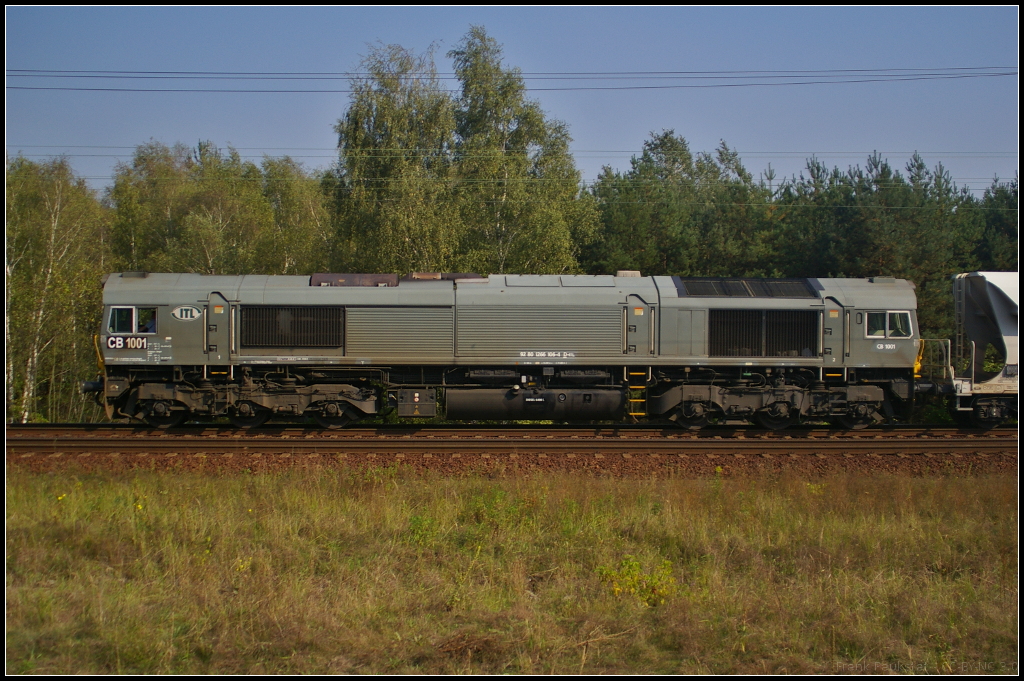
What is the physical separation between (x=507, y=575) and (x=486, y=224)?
63.7 ft

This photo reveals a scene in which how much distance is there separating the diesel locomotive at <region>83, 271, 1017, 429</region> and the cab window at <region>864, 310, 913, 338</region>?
3 centimetres

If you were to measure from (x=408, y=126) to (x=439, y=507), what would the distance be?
20.2 meters

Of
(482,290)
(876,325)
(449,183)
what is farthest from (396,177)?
(876,325)

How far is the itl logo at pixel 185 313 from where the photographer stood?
15375 mm

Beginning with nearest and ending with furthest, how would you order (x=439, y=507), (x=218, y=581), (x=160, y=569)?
(x=218, y=581), (x=160, y=569), (x=439, y=507)

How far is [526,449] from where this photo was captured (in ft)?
47.1

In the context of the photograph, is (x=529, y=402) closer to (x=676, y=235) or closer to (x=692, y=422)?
(x=692, y=422)

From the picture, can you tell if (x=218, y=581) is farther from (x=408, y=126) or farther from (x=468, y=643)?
(x=408, y=126)

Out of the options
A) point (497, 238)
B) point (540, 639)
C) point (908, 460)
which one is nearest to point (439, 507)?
point (540, 639)

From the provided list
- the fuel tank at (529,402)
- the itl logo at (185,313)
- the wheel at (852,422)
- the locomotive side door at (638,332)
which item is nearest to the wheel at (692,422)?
the fuel tank at (529,402)

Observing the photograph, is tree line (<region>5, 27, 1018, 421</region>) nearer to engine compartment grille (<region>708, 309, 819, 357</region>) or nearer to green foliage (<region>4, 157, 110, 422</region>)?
green foliage (<region>4, 157, 110, 422</region>)

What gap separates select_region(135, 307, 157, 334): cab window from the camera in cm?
1542

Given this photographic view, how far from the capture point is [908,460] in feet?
45.0

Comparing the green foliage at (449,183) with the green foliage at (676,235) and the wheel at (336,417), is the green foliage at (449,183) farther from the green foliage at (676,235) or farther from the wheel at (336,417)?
the wheel at (336,417)
